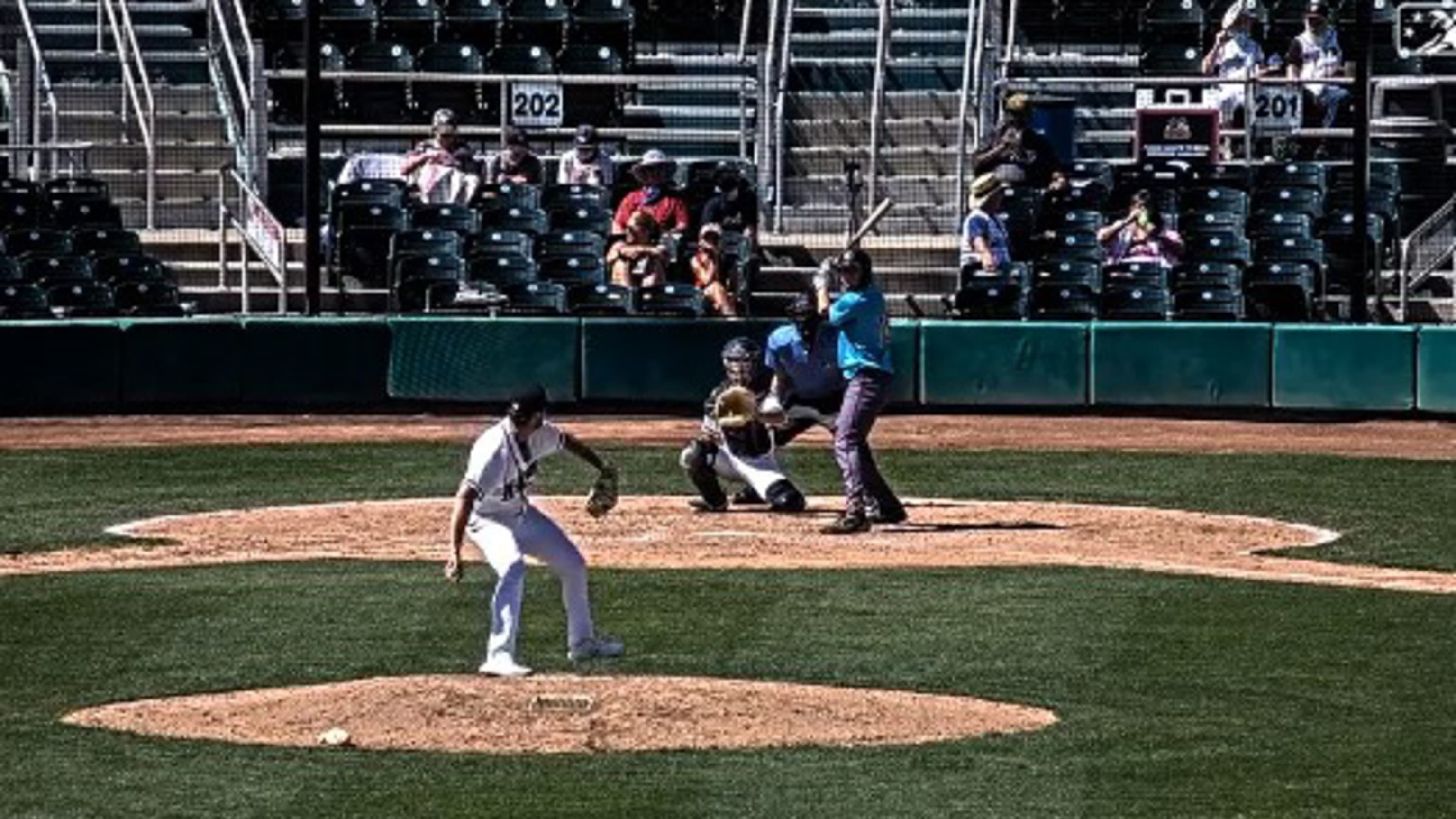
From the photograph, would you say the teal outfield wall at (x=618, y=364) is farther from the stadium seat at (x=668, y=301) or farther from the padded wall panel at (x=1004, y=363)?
the stadium seat at (x=668, y=301)

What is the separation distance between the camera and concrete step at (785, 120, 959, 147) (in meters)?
33.6

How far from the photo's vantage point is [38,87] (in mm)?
33062

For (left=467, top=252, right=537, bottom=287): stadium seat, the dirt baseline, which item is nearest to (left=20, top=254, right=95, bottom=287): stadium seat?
(left=467, top=252, right=537, bottom=287): stadium seat

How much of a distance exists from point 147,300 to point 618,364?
4.43 metres

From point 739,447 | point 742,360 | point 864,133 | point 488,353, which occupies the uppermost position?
point 864,133

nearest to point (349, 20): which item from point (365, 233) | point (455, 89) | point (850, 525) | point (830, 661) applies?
point (455, 89)

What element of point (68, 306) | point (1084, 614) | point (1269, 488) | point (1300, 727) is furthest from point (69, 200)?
point (1300, 727)

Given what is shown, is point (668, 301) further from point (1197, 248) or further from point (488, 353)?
point (1197, 248)

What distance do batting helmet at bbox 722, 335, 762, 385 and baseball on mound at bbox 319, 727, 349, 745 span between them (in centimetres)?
796

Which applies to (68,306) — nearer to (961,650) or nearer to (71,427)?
(71,427)

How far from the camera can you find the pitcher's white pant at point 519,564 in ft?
54.2

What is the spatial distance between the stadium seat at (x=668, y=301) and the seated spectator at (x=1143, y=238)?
12.1ft

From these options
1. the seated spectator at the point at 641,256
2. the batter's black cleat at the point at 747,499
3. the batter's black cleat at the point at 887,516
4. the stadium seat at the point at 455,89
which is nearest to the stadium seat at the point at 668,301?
the seated spectator at the point at 641,256

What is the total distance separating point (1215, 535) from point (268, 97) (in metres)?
14.1
